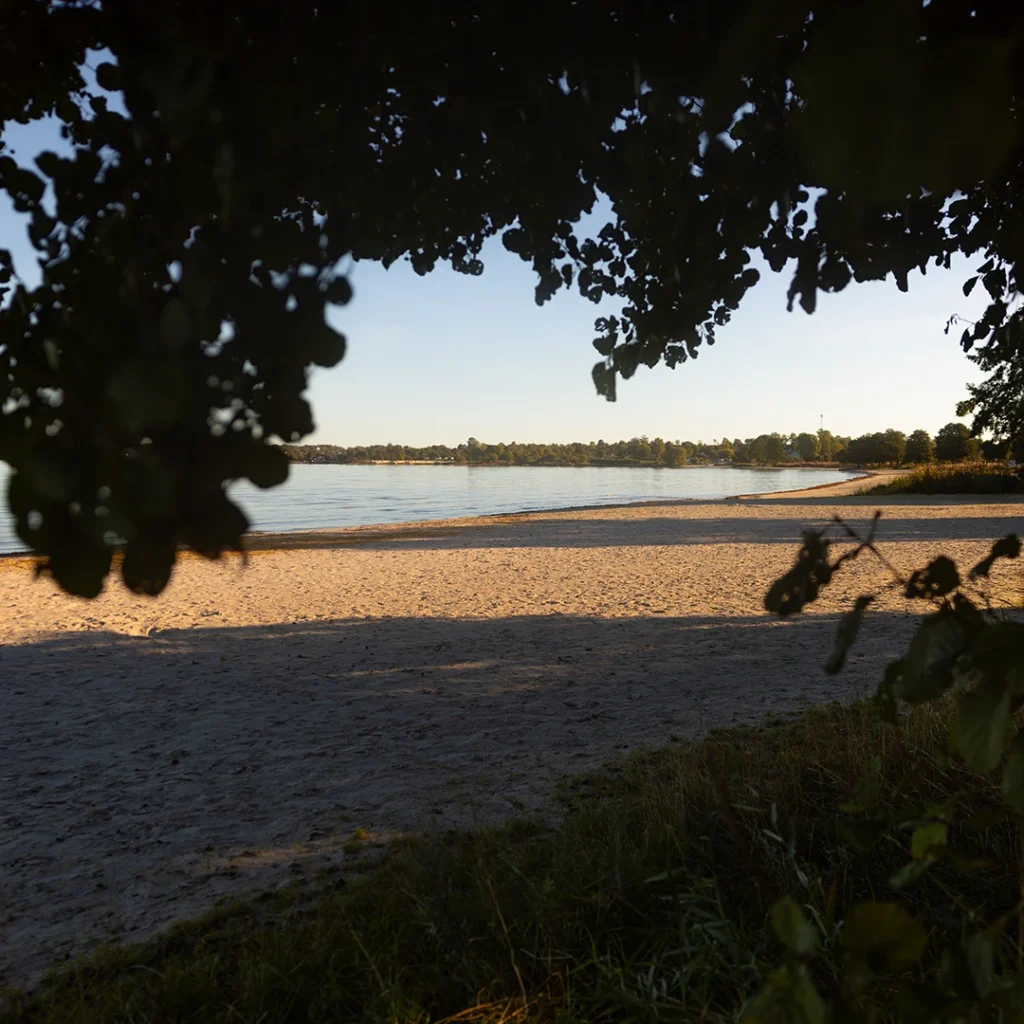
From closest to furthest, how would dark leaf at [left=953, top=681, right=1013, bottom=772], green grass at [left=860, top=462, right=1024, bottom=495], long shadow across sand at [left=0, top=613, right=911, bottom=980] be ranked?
dark leaf at [left=953, top=681, right=1013, bottom=772], long shadow across sand at [left=0, top=613, right=911, bottom=980], green grass at [left=860, top=462, right=1024, bottom=495]

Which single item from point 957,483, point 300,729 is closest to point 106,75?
point 300,729

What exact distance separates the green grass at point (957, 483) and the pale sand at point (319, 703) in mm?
20741

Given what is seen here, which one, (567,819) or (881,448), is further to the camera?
(881,448)

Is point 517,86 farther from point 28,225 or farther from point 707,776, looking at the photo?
point 707,776

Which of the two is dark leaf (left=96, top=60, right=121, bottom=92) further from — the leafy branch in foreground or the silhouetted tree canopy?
the leafy branch in foreground

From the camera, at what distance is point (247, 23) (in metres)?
1.30

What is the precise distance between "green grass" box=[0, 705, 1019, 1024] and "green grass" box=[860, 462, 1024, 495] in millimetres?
32303

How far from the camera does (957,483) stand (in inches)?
1293

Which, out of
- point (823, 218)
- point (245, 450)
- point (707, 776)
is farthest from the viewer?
point (707, 776)

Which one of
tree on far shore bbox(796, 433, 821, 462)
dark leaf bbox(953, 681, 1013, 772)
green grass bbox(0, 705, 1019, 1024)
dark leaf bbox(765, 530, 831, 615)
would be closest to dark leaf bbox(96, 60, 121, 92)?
dark leaf bbox(765, 530, 831, 615)

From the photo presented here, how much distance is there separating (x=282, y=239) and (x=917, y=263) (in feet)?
8.36

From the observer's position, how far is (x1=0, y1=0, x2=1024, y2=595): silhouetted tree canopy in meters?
0.72

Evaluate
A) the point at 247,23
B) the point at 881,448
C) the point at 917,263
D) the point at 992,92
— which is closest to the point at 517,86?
the point at 247,23

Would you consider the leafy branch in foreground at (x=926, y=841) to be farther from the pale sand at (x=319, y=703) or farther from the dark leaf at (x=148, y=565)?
the pale sand at (x=319, y=703)
